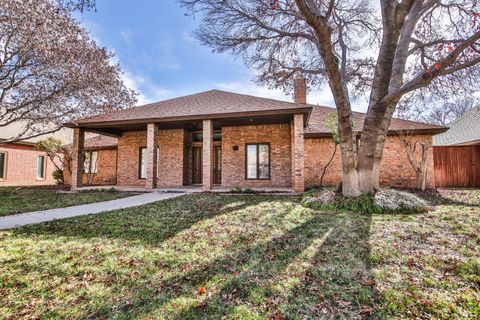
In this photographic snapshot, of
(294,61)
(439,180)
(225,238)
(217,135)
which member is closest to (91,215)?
(225,238)

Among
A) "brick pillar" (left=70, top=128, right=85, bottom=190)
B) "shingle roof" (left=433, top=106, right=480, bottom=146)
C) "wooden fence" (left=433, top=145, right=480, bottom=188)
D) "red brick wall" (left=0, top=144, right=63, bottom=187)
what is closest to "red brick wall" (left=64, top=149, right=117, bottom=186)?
"red brick wall" (left=0, top=144, right=63, bottom=187)

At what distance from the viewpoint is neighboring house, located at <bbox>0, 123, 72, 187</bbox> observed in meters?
15.1

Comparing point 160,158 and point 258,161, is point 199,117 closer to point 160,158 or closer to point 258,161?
point 258,161

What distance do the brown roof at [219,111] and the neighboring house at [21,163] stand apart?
308 inches

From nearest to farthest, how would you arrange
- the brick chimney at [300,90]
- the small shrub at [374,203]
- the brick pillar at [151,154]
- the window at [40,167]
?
the small shrub at [374,203]
the brick pillar at [151,154]
the brick chimney at [300,90]
the window at [40,167]

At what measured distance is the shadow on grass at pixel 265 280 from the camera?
205cm

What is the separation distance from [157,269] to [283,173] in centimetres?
936

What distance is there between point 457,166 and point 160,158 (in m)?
15.5

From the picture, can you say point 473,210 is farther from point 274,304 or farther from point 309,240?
point 274,304

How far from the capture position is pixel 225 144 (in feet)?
40.3

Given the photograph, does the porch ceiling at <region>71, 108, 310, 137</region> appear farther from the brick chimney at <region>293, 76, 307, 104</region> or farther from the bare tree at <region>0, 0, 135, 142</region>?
the brick chimney at <region>293, 76, 307, 104</region>

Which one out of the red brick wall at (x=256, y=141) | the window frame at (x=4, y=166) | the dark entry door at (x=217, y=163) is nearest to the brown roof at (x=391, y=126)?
the red brick wall at (x=256, y=141)

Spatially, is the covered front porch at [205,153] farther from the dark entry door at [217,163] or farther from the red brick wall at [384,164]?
the red brick wall at [384,164]

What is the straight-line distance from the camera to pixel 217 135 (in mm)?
13086
